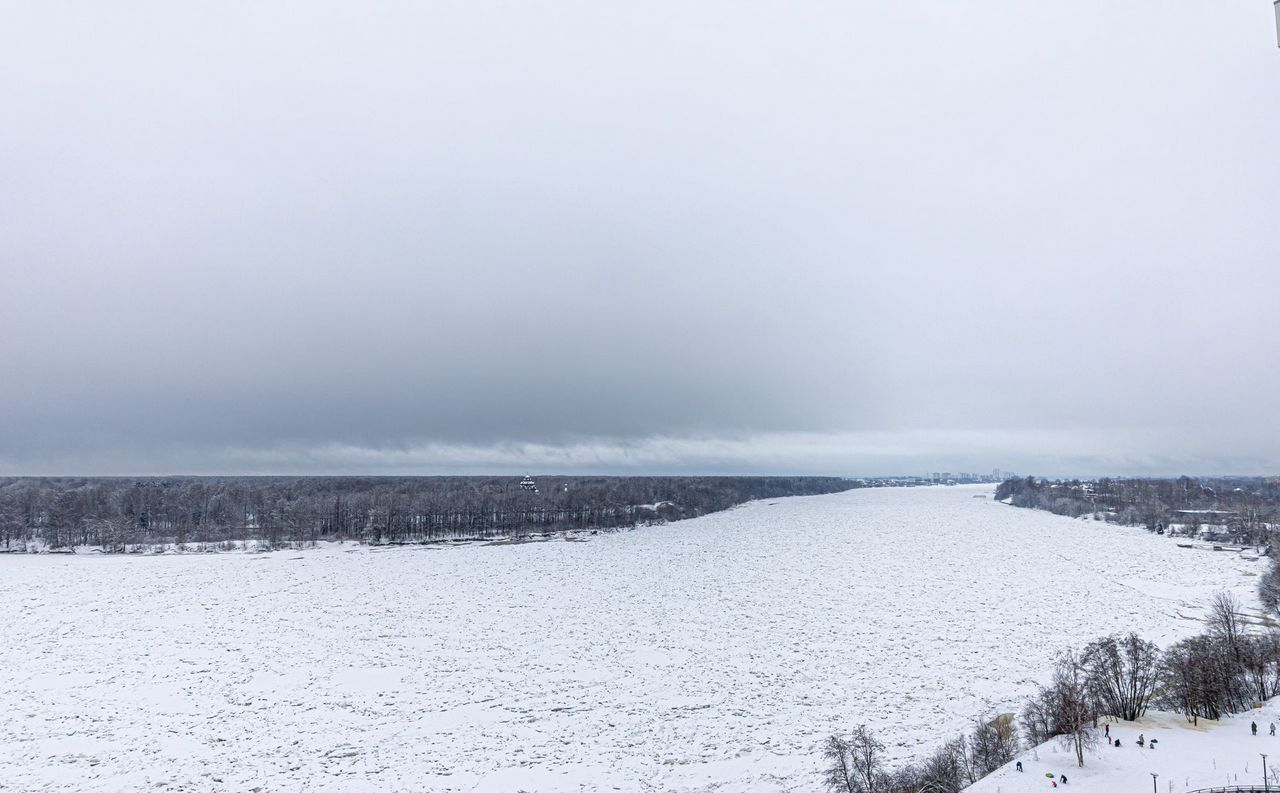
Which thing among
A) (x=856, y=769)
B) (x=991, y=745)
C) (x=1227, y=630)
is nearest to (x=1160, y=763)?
(x=991, y=745)

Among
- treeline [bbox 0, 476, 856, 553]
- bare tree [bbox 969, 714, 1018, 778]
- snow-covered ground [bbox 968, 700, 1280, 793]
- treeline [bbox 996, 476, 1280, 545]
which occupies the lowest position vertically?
treeline [bbox 996, 476, 1280, 545]

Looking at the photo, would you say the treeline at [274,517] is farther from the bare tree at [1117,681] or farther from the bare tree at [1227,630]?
the bare tree at [1117,681]

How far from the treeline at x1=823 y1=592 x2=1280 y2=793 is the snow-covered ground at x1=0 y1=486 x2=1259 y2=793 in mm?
1484

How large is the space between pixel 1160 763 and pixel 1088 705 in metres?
4.11

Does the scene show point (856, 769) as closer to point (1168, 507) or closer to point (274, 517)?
point (274, 517)

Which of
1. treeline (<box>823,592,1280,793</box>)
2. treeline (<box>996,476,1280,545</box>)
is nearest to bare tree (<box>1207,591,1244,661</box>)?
treeline (<box>823,592,1280,793</box>)

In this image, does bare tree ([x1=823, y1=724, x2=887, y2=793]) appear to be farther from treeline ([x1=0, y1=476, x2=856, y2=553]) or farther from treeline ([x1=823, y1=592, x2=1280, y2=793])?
treeline ([x1=0, y1=476, x2=856, y2=553])

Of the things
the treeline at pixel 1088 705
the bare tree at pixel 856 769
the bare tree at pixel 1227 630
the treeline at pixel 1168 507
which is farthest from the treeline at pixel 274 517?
the bare tree at pixel 856 769

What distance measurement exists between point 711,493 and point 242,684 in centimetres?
14680

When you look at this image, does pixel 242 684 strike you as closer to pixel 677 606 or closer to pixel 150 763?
pixel 150 763

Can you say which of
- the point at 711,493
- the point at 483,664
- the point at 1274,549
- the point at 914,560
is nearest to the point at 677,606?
the point at 483,664

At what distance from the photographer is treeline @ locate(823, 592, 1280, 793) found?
16.9 meters

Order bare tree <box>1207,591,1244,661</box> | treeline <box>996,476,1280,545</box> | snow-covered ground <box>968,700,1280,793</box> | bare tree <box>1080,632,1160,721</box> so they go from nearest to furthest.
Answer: snow-covered ground <box>968,700,1280,793</box> → bare tree <box>1080,632,1160,721</box> → bare tree <box>1207,591,1244,661</box> → treeline <box>996,476,1280,545</box>

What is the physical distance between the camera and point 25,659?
30.1 meters
